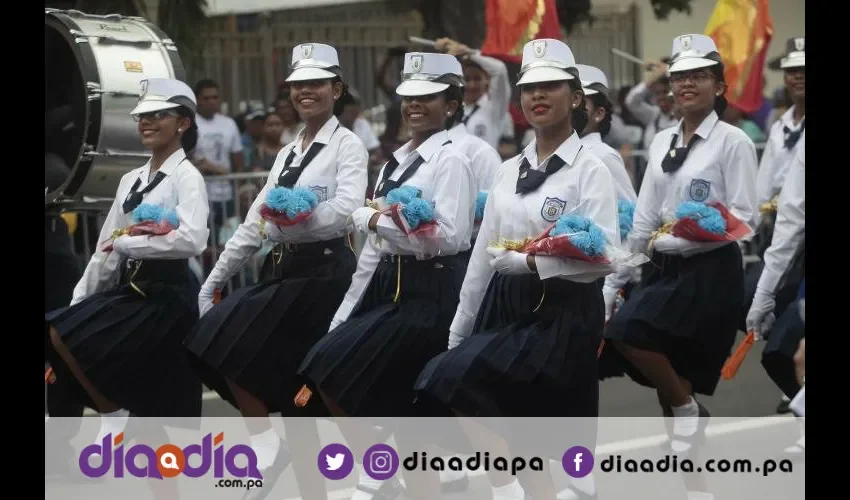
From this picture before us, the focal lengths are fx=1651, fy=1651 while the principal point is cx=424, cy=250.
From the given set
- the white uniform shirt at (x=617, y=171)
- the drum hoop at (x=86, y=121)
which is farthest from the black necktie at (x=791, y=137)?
the drum hoop at (x=86, y=121)

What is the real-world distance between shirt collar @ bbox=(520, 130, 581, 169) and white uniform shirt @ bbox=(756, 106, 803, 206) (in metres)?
3.40

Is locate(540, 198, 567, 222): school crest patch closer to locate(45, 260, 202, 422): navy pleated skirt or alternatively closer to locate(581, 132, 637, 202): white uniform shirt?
locate(581, 132, 637, 202): white uniform shirt

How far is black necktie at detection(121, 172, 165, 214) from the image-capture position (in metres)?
8.42

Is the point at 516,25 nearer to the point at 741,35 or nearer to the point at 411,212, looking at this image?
the point at 741,35

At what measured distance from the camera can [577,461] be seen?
7301 mm

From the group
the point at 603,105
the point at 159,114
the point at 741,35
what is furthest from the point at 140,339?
the point at 741,35

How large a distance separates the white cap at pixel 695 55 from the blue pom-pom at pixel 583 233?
205 centimetres

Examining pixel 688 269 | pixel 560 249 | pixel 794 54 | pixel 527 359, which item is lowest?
pixel 527 359

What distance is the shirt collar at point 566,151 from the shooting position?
270 inches

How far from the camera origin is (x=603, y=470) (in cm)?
855

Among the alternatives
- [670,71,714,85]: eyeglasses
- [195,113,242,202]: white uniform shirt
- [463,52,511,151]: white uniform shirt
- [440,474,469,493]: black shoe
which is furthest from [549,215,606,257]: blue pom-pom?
[195,113,242,202]: white uniform shirt

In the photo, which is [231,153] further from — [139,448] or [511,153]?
[139,448]

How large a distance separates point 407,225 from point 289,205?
775 mm

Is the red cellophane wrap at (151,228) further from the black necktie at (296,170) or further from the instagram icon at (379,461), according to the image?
the instagram icon at (379,461)
